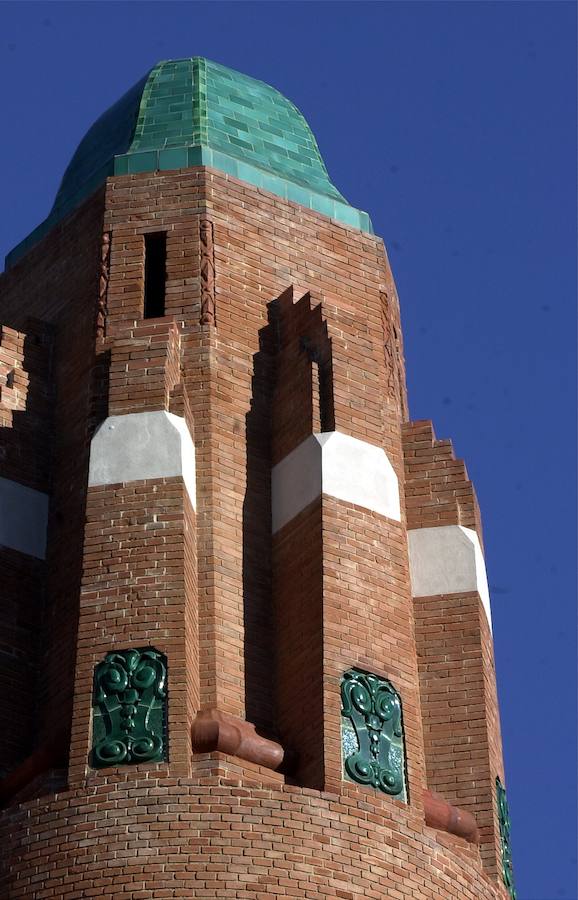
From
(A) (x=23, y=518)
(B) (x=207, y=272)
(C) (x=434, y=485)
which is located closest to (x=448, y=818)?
(C) (x=434, y=485)

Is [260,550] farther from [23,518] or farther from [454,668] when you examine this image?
[23,518]

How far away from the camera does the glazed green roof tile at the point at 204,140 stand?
25.5m

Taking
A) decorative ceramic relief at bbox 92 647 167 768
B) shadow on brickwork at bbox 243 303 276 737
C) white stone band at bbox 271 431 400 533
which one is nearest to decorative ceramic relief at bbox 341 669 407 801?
shadow on brickwork at bbox 243 303 276 737

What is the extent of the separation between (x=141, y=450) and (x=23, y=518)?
181 cm

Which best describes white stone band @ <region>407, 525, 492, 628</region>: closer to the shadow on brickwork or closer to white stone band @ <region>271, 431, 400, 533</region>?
white stone band @ <region>271, 431, 400, 533</region>

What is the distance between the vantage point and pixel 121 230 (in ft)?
81.5

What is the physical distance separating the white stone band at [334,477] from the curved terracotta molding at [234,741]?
2409 millimetres

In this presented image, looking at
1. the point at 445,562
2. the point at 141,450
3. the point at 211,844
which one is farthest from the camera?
the point at 445,562

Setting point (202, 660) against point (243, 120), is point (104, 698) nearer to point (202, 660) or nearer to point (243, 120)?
point (202, 660)

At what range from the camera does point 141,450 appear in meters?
22.3

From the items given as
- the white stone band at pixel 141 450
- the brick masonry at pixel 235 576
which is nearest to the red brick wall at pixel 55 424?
the brick masonry at pixel 235 576

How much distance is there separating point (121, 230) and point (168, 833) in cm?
711

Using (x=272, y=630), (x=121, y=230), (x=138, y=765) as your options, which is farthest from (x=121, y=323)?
(x=138, y=765)

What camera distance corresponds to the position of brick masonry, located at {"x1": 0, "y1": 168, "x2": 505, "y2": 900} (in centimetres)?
2017
